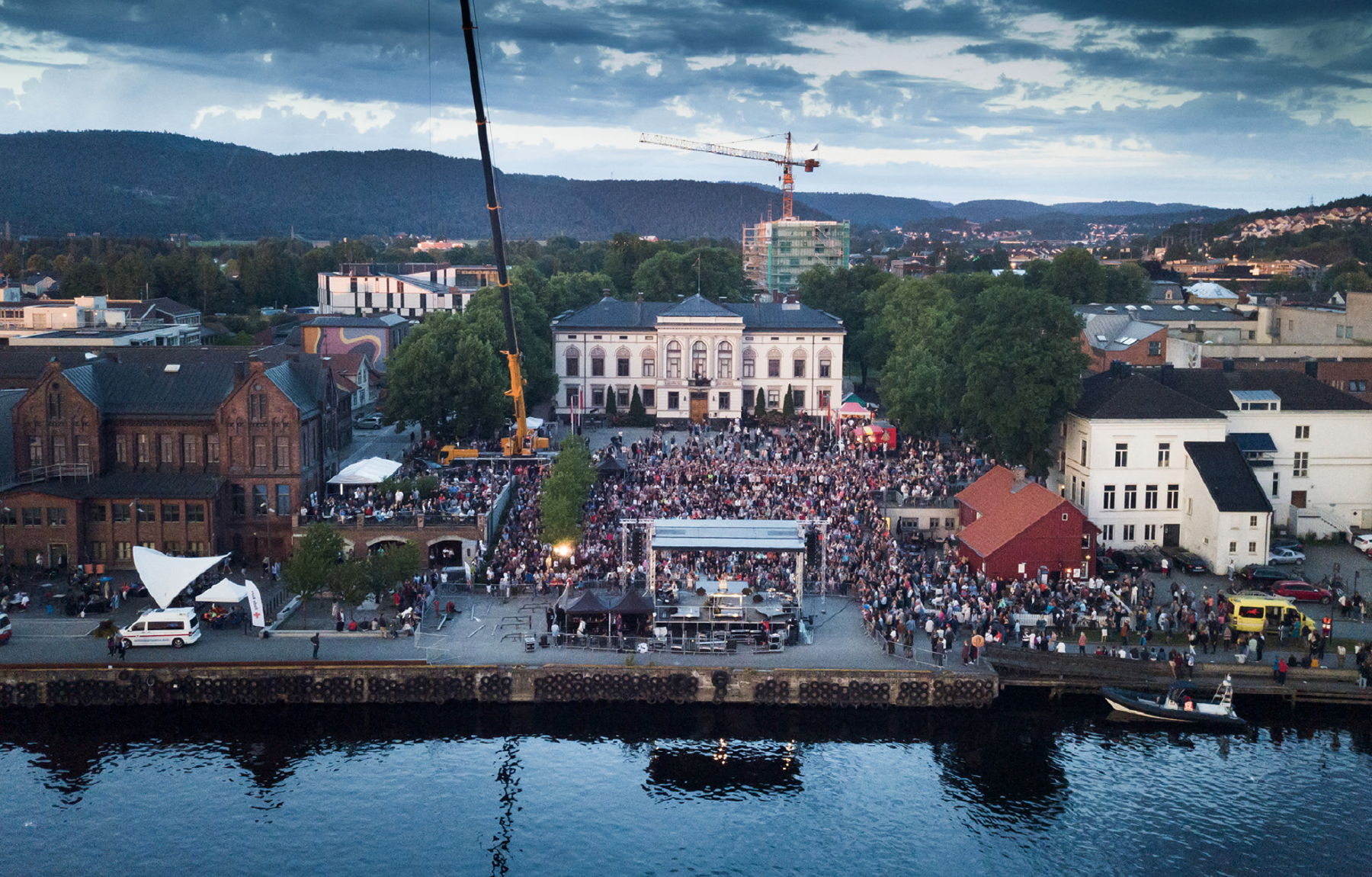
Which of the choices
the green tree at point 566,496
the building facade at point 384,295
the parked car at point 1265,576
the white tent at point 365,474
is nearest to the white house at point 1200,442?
the parked car at point 1265,576

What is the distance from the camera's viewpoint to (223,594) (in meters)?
45.7

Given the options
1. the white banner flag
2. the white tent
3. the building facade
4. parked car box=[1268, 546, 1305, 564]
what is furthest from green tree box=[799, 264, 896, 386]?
the white banner flag

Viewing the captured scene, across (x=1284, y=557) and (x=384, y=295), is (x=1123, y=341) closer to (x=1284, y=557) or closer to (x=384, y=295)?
(x=1284, y=557)

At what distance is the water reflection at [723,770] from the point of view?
36500 millimetres

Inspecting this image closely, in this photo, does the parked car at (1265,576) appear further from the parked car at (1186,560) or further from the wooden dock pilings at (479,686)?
the wooden dock pilings at (479,686)

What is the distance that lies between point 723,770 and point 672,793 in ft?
7.42

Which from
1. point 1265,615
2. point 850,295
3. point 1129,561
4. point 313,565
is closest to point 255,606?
point 313,565

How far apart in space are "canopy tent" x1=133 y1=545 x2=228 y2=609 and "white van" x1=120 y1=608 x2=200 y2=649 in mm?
1425

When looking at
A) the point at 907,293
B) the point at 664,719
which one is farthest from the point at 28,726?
the point at 907,293

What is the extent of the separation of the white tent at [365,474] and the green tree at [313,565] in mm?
9353

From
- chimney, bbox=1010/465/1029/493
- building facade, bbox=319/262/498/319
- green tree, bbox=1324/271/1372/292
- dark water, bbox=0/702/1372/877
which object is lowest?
dark water, bbox=0/702/1372/877

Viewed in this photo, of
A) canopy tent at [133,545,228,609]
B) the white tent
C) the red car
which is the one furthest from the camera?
the white tent

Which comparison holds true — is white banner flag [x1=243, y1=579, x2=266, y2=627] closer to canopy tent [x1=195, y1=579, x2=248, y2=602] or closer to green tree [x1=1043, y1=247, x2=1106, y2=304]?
canopy tent [x1=195, y1=579, x2=248, y2=602]

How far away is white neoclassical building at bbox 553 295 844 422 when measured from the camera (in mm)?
90312
